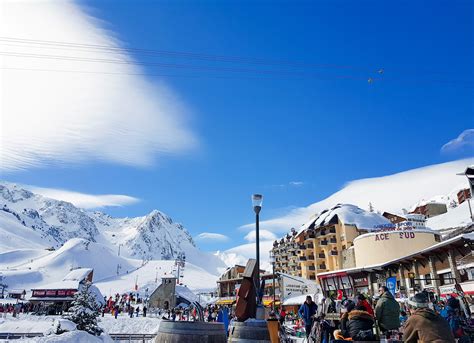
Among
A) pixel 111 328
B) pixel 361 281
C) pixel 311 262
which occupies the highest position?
pixel 311 262

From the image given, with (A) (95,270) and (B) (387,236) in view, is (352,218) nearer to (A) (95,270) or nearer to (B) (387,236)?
(B) (387,236)

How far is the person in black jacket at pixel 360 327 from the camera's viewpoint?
4973mm

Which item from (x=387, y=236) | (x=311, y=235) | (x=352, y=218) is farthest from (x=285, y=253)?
(x=387, y=236)

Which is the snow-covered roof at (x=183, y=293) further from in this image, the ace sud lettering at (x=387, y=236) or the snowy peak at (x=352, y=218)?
the ace sud lettering at (x=387, y=236)

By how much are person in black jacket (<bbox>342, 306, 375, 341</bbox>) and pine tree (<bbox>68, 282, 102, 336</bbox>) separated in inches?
610

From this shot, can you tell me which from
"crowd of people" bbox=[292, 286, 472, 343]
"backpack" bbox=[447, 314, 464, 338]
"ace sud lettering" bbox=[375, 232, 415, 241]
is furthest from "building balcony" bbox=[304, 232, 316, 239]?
"backpack" bbox=[447, 314, 464, 338]

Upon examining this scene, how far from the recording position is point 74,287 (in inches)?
1753

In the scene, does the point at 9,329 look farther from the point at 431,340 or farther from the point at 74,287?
the point at 431,340

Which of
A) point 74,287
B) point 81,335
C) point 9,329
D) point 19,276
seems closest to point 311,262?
point 74,287

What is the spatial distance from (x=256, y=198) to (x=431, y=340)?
7.68 m

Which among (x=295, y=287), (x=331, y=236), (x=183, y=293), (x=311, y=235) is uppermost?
(x=311, y=235)

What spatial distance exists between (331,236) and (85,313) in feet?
153

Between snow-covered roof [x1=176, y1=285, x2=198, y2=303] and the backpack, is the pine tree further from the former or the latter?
snow-covered roof [x1=176, y1=285, x2=198, y2=303]

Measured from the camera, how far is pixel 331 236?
58.3 metres
